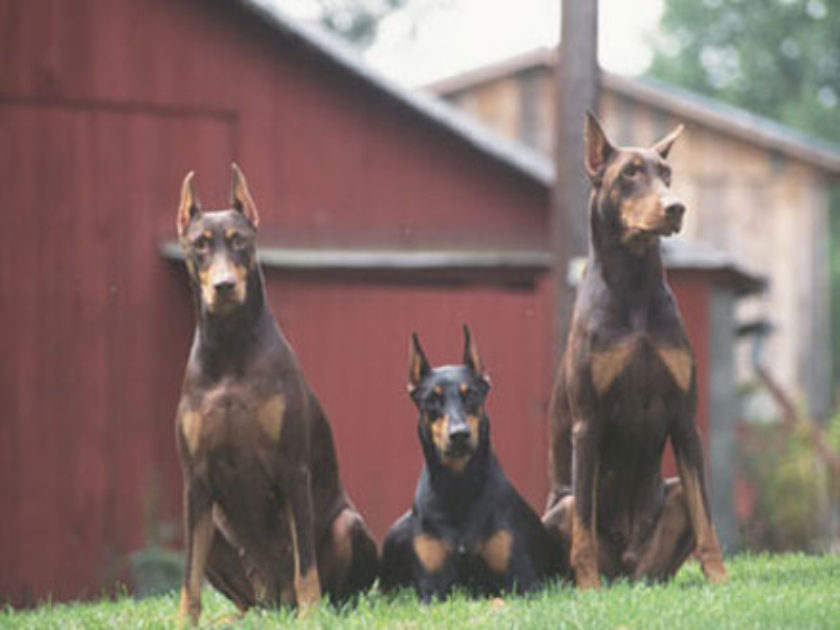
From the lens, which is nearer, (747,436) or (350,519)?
(350,519)

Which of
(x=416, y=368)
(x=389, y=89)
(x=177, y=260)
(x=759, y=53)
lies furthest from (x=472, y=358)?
(x=759, y=53)

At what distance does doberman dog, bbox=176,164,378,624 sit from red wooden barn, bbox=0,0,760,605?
20.1 feet

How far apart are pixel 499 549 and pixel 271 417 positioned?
1299mm

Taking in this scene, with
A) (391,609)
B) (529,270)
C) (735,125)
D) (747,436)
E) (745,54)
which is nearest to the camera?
(391,609)

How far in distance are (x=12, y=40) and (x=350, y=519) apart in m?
7.41

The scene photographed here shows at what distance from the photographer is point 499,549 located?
27.3 feet

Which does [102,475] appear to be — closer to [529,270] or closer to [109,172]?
[109,172]

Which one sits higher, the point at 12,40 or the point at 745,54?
the point at 745,54

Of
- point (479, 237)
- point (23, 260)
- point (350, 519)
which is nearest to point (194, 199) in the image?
point (350, 519)

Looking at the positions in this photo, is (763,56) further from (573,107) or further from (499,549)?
(499,549)

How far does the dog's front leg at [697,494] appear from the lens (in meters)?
8.27

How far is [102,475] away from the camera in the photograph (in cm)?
1446

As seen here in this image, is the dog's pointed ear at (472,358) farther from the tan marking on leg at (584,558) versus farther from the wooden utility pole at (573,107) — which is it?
the wooden utility pole at (573,107)

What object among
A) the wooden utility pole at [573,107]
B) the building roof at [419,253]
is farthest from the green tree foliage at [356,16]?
the wooden utility pole at [573,107]
